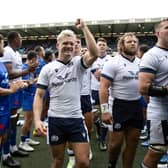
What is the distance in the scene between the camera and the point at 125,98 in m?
4.33

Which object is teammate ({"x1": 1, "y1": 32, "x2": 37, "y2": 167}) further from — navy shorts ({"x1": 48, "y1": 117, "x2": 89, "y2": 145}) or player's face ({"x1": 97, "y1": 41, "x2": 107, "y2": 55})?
player's face ({"x1": 97, "y1": 41, "x2": 107, "y2": 55})

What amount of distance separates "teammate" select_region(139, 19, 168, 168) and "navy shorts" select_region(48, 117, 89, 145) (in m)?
0.72

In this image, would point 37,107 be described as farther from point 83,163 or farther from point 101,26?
point 101,26

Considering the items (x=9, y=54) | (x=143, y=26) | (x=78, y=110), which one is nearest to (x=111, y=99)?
(x=78, y=110)

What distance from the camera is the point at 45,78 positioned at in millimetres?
3672

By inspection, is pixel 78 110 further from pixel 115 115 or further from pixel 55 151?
pixel 115 115

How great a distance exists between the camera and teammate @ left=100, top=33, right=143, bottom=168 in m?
4.28

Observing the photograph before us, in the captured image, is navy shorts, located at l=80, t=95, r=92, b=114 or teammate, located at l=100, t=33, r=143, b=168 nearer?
teammate, located at l=100, t=33, r=143, b=168

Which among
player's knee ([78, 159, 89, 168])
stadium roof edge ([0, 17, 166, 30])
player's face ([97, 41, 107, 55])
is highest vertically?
stadium roof edge ([0, 17, 166, 30])

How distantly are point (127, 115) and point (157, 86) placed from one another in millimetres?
1056

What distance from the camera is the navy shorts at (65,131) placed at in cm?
354

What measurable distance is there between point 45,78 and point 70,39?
0.51m

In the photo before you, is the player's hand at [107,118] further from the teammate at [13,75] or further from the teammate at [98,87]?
the teammate at [98,87]

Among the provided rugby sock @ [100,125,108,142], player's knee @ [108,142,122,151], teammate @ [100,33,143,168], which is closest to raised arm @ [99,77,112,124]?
teammate @ [100,33,143,168]
